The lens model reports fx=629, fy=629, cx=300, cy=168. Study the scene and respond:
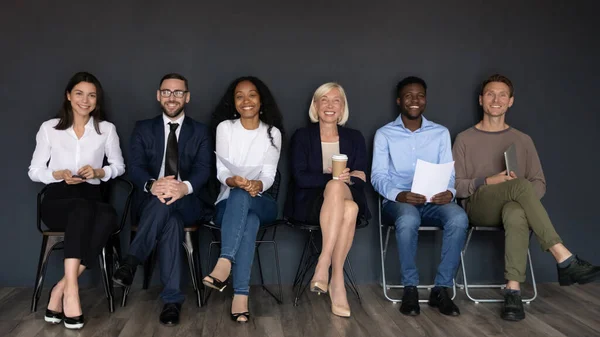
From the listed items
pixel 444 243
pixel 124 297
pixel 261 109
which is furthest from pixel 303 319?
pixel 261 109

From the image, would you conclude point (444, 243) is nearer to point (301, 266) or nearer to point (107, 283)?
point (301, 266)

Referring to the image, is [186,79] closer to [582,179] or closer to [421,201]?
[421,201]

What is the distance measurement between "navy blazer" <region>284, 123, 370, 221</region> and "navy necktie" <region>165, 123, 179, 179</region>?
32.2 inches

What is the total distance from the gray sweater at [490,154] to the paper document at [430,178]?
38 cm

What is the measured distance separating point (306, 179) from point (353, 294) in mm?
922

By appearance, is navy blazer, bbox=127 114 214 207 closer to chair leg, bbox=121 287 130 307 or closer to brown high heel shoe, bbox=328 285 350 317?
chair leg, bbox=121 287 130 307

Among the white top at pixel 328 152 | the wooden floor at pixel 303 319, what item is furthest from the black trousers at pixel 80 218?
the white top at pixel 328 152

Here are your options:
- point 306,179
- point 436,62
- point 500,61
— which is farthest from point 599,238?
point 306,179

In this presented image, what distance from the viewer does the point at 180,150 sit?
4352 millimetres

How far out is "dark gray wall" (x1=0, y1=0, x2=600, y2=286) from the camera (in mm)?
4617

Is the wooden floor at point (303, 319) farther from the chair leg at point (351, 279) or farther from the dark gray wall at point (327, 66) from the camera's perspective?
the dark gray wall at point (327, 66)

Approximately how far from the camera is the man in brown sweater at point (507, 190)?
159 inches

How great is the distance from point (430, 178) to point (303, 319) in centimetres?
126

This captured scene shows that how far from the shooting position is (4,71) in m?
4.58
